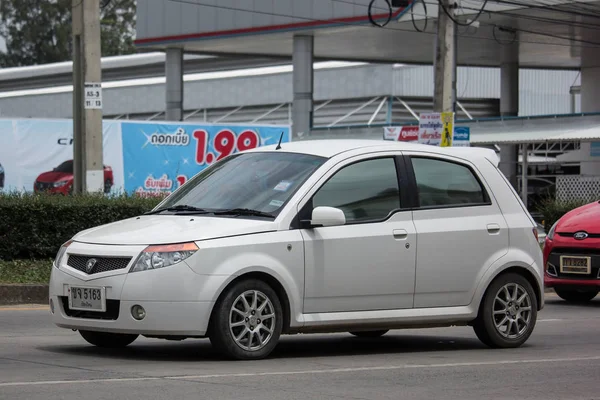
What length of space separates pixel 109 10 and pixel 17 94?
29.5m

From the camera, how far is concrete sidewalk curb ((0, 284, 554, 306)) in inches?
561

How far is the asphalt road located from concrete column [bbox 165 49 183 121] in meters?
33.9

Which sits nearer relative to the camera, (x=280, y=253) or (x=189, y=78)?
(x=280, y=253)

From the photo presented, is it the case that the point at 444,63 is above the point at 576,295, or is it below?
above

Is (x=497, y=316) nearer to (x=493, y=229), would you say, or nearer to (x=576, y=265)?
(x=493, y=229)

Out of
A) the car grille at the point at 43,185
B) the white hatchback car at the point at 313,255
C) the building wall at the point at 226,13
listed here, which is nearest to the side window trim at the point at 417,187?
the white hatchback car at the point at 313,255

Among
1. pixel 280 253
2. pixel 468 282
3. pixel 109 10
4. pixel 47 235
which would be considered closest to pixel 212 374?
pixel 280 253

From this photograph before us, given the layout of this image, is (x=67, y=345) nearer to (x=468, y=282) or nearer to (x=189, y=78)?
(x=468, y=282)

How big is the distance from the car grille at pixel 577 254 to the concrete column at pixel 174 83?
30578mm

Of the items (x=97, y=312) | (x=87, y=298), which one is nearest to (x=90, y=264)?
(x=87, y=298)

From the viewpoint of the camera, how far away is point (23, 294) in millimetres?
14422

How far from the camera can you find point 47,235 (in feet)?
53.9

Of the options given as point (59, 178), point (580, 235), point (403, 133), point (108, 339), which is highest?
point (403, 133)

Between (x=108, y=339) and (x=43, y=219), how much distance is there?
7078mm
